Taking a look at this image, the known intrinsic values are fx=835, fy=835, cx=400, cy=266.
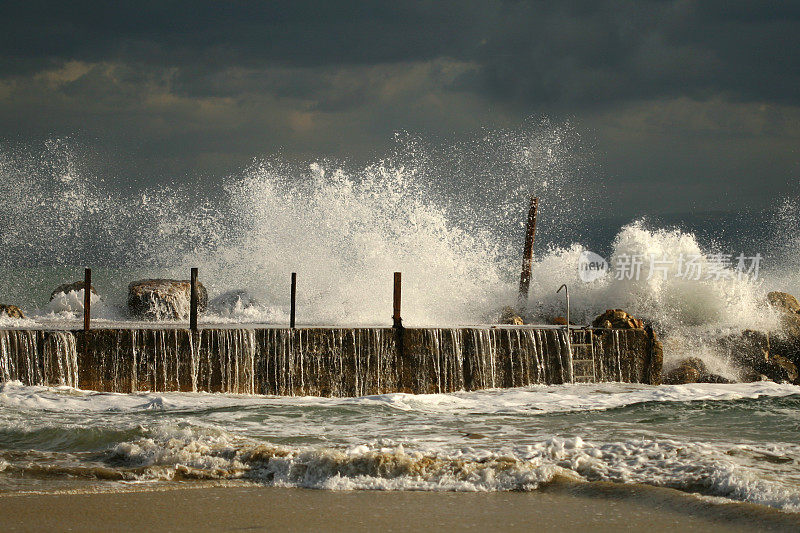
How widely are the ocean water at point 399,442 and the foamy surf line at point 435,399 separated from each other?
35 mm

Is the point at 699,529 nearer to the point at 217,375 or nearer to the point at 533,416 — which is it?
the point at 533,416

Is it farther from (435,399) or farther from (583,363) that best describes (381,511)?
(583,363)

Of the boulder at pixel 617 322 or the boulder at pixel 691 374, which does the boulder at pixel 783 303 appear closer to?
the boulder at pixel 691 374

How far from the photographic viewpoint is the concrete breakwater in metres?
10.1

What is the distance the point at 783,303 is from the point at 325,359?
11.6 m

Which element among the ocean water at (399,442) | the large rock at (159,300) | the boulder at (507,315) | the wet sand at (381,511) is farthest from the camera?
the boulder at (507,315)

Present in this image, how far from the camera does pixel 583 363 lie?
496 inches

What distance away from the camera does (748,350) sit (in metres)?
16.1

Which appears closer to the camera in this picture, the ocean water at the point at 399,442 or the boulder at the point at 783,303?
the ocean water at the point at 399,442

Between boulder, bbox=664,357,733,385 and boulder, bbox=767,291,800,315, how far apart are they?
12.2 feet

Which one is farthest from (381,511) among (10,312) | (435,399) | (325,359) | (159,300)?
(10,312)

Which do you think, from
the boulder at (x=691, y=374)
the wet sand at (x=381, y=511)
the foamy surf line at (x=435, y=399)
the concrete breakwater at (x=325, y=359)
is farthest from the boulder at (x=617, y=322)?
the wet sand at (x=381, y=511)

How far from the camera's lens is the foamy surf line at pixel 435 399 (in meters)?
9.30

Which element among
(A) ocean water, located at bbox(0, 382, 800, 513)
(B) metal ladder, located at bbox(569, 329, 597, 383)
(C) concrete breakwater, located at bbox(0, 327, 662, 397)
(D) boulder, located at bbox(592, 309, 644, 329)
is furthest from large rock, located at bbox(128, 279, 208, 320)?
(D) boulder, located at bbox(592, 309, 644, 329)
